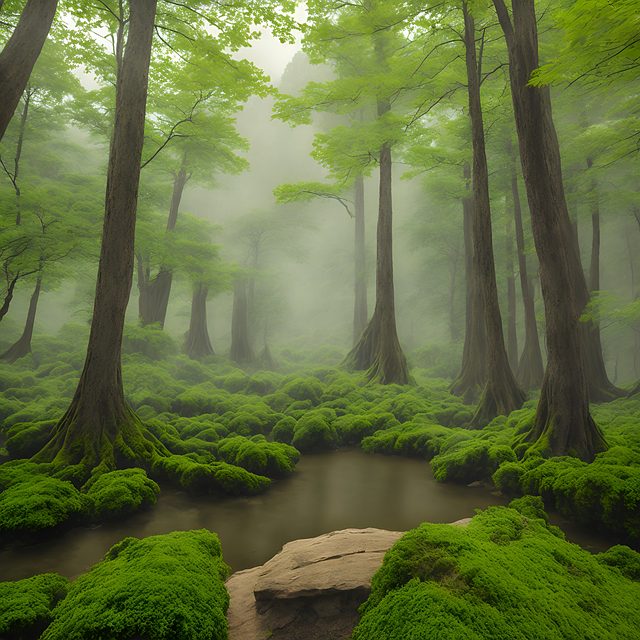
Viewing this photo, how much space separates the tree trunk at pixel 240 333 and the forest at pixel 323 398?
233 cm

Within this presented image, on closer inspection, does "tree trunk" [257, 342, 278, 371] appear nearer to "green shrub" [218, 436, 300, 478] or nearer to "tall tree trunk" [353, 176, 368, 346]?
"tall tree trunk" [353, 176, 368, 346]

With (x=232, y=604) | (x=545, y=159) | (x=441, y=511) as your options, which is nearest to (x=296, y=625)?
(x=232, y=604)

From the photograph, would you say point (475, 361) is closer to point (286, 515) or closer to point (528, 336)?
point (528, 336)

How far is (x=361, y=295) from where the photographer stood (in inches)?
925

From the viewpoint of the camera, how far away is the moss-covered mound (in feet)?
6.64

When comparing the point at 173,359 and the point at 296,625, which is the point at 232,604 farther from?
the point at 173,359

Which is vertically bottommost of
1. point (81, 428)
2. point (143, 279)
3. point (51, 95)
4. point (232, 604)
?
point (232, 604)

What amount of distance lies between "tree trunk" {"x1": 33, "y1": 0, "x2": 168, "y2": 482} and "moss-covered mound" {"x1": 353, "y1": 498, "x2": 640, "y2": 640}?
16.0ft

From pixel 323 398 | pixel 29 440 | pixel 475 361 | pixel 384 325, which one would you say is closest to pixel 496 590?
pixel 29 440

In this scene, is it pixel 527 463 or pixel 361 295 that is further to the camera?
pixel 361 295

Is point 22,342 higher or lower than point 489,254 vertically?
lower

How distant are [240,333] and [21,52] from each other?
17914 millimetres

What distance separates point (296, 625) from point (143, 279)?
15.7m

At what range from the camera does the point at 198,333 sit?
20.7 meters
